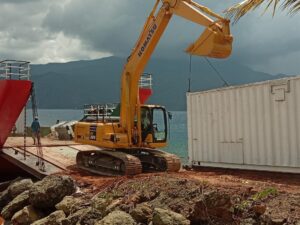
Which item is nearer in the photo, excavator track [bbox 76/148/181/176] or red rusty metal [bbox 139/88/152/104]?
excavator track [bbox 76/148/181/176]

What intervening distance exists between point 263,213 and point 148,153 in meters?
8.38

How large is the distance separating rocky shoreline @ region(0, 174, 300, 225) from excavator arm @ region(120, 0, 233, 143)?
3492 mm

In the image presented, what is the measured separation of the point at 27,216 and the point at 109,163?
4.30 metres

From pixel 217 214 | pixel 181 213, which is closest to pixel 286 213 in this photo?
pixel 217 214

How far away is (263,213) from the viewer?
9102 millimetres

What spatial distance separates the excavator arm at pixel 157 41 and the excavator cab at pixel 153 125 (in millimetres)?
325

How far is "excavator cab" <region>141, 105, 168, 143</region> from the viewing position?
1706 centimetres

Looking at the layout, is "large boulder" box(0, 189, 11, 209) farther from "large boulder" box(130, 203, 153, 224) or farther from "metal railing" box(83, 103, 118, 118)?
"large boulder" box(130, 203, 153, 224)

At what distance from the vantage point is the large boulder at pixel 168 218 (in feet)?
31.0

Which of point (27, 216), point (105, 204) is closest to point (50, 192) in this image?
point (27, 216)

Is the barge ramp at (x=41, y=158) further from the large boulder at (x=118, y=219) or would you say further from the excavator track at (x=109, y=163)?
the large boulder at (x=118, y=219)

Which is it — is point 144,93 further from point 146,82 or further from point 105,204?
point 105,204

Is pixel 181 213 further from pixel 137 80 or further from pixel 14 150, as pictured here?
pixel 14 150

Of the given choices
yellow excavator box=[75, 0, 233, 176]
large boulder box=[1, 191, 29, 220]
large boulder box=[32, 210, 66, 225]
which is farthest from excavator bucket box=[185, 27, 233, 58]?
large boulder box=[1, 191, 29, 220]
